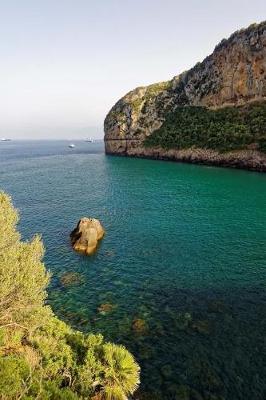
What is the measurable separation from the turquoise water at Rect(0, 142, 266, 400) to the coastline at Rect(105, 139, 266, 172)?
2524cm

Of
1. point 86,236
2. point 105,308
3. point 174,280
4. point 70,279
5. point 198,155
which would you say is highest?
point 198,155

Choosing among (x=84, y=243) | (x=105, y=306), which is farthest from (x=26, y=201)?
(x=105, y=306)

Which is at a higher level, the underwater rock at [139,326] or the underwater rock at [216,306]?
the underwater rock at [216,306]

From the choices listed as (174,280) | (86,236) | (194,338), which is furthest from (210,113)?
(194,338)

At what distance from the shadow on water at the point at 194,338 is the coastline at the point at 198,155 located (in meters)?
80.0

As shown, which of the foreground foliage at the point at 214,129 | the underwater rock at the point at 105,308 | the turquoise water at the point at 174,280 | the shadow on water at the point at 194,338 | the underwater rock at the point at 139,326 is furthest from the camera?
the foreground foliage at the point at 214,129

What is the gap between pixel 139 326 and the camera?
29.4 meters

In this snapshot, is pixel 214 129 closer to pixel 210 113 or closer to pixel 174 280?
pixel 210 113

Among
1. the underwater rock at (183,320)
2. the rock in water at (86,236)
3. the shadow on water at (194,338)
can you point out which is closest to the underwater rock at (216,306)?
the shadow on water at (194,338)

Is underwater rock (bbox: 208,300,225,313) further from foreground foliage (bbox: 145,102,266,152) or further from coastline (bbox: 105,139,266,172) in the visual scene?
foreground foliage (bbox: 145,102,266,152)

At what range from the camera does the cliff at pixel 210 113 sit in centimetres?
11664

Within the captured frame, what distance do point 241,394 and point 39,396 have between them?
13.2m

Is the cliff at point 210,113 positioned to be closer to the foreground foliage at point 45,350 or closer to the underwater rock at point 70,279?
the underwater rock at point 70,279

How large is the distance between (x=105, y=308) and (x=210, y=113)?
11945 cm
